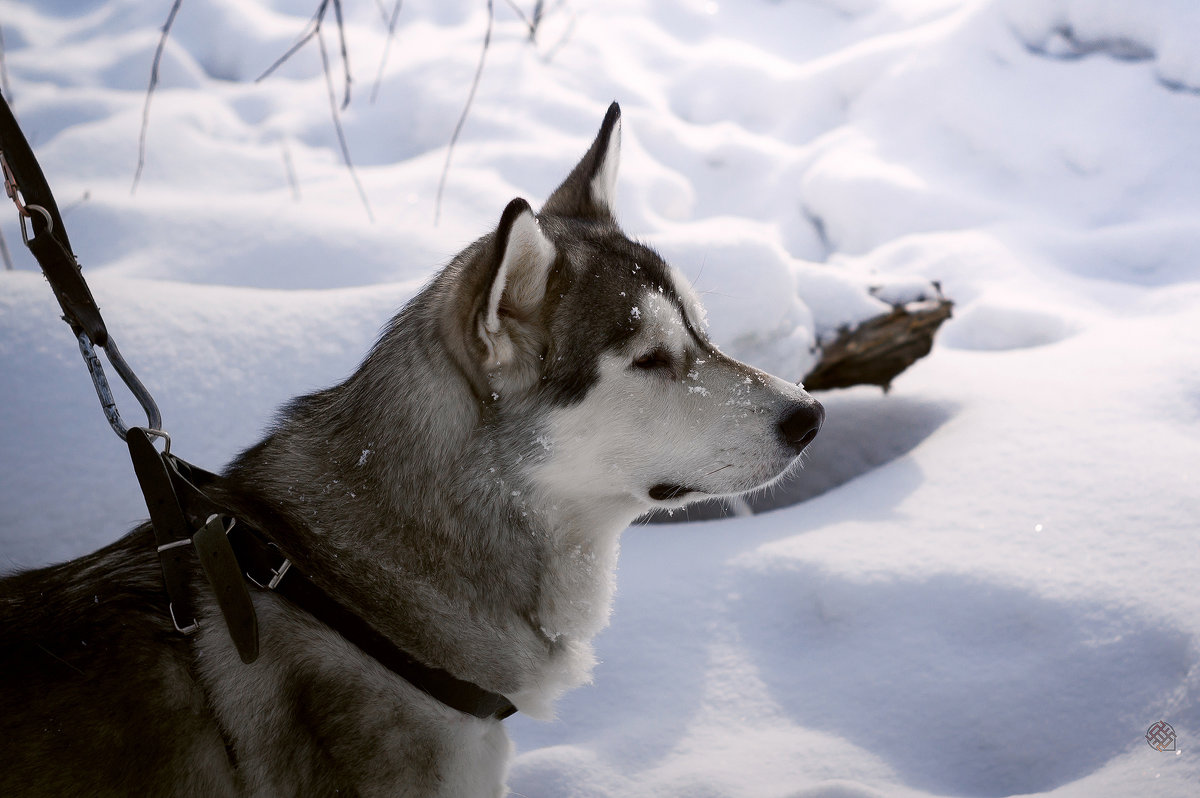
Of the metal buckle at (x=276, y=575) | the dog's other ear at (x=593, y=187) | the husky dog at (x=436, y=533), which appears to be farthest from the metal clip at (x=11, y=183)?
the dog's other ear at (x=593, y=187)

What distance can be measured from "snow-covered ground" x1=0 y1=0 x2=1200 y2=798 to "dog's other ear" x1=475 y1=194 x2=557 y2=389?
127 cm

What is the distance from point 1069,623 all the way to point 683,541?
55.0 inches

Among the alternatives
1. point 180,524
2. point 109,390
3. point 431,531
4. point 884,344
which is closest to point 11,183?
point 109,390

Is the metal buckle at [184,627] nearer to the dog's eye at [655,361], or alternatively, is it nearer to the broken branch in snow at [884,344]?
the dog's eye at [655,361]

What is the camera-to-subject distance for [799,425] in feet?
6.26

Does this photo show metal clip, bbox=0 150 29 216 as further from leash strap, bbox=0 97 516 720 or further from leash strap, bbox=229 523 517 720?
leash strap, bbox=229 523 517 720

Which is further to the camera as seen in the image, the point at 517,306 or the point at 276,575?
the point at 517,306

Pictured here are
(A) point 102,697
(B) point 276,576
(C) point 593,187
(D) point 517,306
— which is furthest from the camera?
(C) point 593,187

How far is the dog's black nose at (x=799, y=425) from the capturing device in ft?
6.24

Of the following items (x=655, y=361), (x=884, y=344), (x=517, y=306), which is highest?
(x=517, y=306)

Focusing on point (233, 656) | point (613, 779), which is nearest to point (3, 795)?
point (233, 656)

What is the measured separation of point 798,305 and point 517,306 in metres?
2.56

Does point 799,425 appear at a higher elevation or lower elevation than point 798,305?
lower

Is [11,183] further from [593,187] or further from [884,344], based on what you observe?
[884,344]
